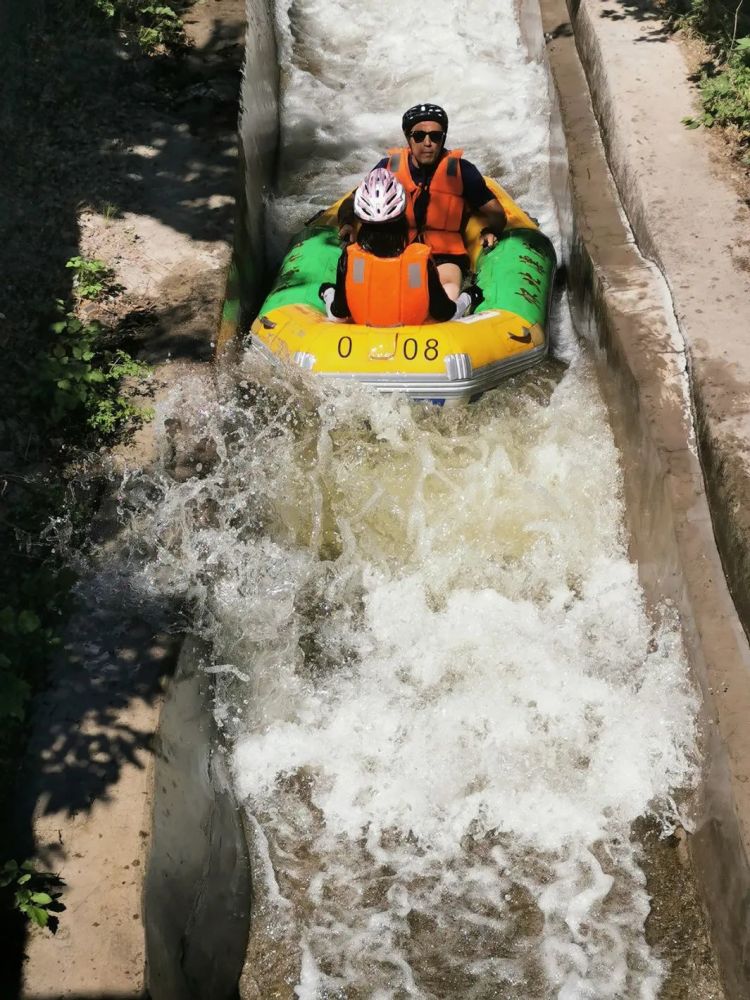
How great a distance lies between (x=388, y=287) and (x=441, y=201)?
1221 mm

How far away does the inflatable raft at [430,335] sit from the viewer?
17.7 ft

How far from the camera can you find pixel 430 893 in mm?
3883

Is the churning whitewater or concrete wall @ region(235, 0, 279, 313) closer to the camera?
the churning whitewater

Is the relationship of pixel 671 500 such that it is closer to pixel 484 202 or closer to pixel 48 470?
pixel 48 470

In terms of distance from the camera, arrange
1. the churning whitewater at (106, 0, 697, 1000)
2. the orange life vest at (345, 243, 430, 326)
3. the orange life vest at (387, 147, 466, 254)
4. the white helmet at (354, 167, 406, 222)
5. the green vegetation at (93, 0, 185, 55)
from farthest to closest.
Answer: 1. the green vegetation at (93, 0, 185, 55)
2. the orange life vest at (387, 147, 466, 254)
3. the orange life vest at (345, 243, 430, 326)
4. the white helmet at (354, 167, 406, 222)
5. the churning whitewater at (106, 0, 697, 1000)

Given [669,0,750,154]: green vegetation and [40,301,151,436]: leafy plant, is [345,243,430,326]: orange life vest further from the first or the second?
[669,0,750,154]: green vegetation

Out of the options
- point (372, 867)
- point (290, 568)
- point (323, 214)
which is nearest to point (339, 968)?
point (372, 867)

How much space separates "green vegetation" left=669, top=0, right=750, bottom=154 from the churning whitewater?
1.87m

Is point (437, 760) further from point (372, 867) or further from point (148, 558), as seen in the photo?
point (148, 558)

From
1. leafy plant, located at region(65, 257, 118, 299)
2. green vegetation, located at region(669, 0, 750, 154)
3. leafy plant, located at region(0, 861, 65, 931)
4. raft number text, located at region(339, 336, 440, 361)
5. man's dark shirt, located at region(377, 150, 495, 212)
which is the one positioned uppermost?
green vegetation, located at region(669, 0, 750, 154)

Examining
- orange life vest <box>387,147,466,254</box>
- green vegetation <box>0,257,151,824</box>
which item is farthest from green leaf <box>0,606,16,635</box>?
orange life vest <box>387,147,466,254</box>

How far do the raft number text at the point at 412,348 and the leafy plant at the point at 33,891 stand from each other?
311 cm

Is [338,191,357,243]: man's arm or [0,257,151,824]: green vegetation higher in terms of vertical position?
[338,191,357,243]: man's arm

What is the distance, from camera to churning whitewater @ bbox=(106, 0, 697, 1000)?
3773mm
